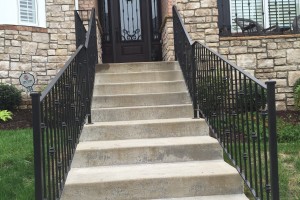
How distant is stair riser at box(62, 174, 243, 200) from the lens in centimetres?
343

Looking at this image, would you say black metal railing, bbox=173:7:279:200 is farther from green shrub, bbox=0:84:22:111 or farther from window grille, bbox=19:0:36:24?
window grille, bbox=19:0:36:24

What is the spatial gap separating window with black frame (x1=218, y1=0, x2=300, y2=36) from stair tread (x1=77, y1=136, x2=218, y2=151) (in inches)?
167

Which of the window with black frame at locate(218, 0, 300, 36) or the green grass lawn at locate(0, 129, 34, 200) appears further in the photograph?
the window with black frame at locate(218, 0, 300, 36)

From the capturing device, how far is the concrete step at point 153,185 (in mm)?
3436

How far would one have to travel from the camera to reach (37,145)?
2.69m

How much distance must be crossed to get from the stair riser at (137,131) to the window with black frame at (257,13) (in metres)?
4.02

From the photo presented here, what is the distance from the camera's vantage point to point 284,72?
7.60 m

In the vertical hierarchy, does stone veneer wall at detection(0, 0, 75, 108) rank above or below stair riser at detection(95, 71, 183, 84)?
above

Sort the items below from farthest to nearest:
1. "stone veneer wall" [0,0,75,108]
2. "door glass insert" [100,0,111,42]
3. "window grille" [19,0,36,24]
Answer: "door glass insert" [100,0,111,42] < "window grille" [19,0,36,24] < "stone veneer wall" [0,0,75,108]

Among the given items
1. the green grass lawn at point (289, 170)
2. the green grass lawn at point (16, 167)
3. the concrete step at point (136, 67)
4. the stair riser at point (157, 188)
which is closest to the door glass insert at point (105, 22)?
the concrete step at point (136, 67)

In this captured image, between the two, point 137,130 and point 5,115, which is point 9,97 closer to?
point 5,115

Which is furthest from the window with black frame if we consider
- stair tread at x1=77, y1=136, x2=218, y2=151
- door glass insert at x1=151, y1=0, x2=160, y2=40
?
stair tread at x1=77, y1=136, x2=218, y2=151

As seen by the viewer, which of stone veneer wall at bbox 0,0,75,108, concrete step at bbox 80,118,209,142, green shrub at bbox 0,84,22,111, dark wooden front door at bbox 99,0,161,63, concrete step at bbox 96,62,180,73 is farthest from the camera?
dark wooden front door at bbox 99,0,161,63

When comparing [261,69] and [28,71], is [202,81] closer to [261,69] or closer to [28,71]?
[261,69]
